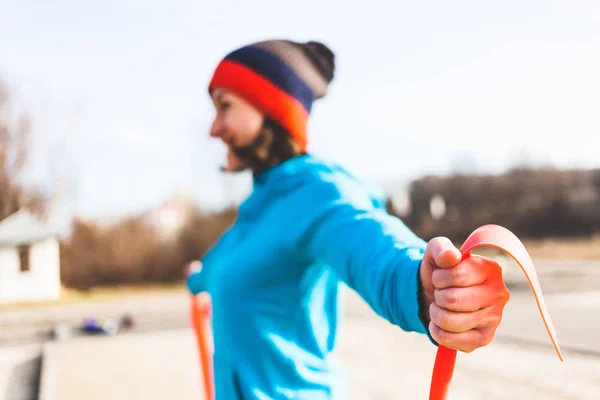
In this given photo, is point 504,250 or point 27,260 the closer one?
point 504,250

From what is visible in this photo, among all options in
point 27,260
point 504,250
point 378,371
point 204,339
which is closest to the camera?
point 504,250

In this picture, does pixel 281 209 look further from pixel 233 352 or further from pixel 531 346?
pixel 531 346

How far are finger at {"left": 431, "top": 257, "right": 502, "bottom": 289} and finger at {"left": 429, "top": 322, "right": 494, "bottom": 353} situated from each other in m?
0.06

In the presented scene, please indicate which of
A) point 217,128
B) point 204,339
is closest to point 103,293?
point 204,339

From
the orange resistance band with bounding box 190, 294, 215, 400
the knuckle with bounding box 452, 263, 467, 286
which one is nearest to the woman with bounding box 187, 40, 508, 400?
the knuckle with bounding box 452, 263, 467, 286

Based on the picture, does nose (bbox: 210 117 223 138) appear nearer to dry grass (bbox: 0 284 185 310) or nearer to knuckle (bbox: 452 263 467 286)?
knuckle (bbox: 452 263 467 286)

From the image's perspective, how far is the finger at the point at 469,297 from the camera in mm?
667

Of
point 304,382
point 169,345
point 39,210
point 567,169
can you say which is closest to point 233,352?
point 304,382

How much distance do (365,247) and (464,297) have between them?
0.29 m

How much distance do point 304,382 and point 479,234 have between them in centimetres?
76

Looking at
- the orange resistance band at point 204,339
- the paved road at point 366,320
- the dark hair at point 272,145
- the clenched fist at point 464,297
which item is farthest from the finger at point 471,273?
the paved road at point 366,320

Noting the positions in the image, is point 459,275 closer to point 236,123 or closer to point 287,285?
point 287,285

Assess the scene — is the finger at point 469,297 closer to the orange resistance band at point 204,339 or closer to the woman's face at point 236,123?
the woman's face at point 236,123

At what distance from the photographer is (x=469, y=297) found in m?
0.67
